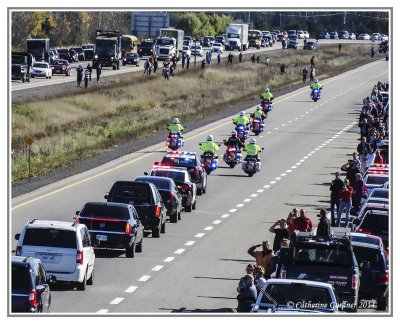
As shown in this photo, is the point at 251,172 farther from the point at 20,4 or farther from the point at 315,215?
the point at 20,4

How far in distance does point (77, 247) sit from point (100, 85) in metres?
76.1

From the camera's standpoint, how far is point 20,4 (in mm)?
28531

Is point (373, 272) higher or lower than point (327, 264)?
lower

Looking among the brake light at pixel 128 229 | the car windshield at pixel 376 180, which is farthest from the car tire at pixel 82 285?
the car windshield at pixel 376 180

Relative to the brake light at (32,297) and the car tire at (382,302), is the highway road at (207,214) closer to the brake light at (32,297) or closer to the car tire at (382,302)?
the car tire at (382,302)

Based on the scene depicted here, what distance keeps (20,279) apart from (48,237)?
5.58 m

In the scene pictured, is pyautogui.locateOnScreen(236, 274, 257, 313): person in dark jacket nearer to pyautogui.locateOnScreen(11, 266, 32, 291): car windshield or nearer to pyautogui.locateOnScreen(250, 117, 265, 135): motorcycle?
pyautogui.locateOnScreen(11, 266, 32, 291): car windshield

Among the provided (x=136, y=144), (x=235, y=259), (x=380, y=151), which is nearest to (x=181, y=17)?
(x=136, y=144)

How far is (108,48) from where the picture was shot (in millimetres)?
125438

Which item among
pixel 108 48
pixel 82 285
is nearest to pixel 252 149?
pixel 82 285

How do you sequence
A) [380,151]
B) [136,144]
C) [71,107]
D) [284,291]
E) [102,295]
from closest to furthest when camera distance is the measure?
[284,291] < [102,295] < [380,151] < [136,144] < [71,107]

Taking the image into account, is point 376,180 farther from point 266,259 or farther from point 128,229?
point 266,259

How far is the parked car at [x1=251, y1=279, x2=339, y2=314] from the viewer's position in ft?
72.6

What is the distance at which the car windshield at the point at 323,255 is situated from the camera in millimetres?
25906
